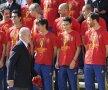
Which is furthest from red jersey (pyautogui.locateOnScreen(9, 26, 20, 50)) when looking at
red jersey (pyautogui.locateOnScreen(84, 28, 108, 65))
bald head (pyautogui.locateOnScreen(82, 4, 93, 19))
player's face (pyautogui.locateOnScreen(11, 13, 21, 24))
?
red jersey (pyautogui.locateOnScreen(84, 28, 108, 65))

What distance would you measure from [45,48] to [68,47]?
0.49 metres

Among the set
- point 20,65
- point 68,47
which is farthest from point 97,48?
point 20,65

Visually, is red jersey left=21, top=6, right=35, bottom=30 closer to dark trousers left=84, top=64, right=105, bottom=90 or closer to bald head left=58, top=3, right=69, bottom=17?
bald head left=58, top=3, right=69, bottom=17

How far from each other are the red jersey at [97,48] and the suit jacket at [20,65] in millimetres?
1232

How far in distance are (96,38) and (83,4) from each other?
5.23ft

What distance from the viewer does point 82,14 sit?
8.87m

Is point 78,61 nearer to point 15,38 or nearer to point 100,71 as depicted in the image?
point 100,71

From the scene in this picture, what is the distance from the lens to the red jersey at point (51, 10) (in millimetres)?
9195

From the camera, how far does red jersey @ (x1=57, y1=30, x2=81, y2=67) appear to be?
8.12 metres

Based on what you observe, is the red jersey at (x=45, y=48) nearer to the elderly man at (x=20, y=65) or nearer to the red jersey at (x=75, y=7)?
the elderly man at (x=20, y=65)

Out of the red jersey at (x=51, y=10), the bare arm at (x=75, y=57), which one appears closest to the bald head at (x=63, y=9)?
the red jersey at (x=51, y=10)

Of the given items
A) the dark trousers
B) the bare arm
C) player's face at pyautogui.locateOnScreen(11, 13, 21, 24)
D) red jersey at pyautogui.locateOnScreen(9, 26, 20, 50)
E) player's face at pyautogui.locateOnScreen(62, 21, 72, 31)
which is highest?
player's face at pyautogui.locateOnScreen(11, 13, 21, 24)

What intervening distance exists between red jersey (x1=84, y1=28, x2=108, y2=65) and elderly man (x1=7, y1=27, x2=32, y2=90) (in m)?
1.22

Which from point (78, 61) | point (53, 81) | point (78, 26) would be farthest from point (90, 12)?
point (53, 81)
